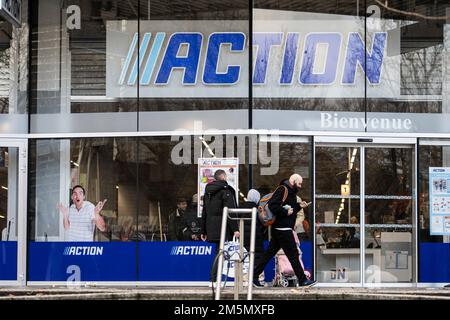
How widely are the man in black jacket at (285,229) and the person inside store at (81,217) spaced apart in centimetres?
308

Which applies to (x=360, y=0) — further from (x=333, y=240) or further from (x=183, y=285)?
(x=183, y=285)

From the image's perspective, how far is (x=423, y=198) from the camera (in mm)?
16375

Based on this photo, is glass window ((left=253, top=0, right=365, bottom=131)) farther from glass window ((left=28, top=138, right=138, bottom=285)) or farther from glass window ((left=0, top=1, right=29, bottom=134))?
glass window ((left=0, top=1, right=29, bottom=134))

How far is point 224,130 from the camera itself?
639 inches

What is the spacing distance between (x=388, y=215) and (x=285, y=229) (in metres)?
2.41

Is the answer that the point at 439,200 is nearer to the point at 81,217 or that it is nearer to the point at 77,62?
the point at 81,217

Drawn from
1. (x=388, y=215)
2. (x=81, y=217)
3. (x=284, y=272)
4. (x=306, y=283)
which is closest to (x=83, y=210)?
(x=81, y=217)

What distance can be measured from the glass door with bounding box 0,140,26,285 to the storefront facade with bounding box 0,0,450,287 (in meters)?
0.02

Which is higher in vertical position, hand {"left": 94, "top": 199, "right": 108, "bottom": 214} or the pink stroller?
hand {"left": 94, "top": 199, "right": 108, "bottom": 214}

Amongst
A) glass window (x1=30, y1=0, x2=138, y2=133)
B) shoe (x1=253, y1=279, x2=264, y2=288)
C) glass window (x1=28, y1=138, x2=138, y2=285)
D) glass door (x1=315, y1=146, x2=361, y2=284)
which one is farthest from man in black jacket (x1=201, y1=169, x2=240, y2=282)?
glass window (x1=30, y1=0, x2=138, y2=133)

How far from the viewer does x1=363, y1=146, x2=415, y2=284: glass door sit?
16.3 meters
